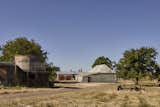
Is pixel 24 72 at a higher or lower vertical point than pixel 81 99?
higher

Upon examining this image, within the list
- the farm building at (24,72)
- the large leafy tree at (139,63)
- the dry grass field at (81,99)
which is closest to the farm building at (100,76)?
the large leafy tree at (139,63)

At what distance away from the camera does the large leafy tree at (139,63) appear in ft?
255

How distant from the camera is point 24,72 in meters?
65.9

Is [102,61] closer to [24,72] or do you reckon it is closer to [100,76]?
[100,76]

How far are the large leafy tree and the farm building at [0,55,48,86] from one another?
20702 mm

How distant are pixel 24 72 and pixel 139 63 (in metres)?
28.8

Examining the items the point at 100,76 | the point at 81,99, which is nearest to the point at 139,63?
the point at 100,76

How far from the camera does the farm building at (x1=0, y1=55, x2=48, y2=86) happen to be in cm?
6256

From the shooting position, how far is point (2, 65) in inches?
2448

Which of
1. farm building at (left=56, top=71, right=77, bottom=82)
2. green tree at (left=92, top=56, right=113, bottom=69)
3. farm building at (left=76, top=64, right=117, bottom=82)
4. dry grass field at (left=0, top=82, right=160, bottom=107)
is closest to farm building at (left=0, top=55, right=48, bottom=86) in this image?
dry grass field at (left=0, top=82, right=160, bottom=107)

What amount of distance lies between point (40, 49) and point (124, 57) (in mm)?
34010

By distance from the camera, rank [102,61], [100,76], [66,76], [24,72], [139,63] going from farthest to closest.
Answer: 1. [102,61]
2. [66,76]
3. [100,76]
4. [139,63]
5. [24,72]

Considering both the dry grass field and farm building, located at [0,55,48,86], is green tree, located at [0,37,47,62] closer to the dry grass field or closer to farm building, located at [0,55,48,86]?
farm building, located at [0,55,48,86]

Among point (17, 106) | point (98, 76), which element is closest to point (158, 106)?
point (17, 106)
